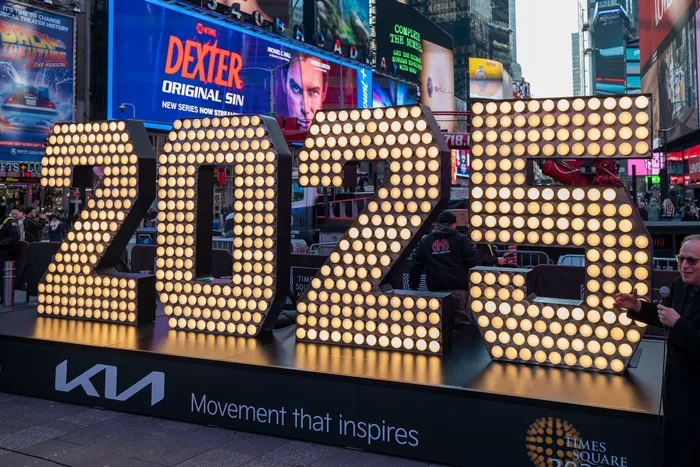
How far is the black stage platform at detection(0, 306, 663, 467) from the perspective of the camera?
519cm

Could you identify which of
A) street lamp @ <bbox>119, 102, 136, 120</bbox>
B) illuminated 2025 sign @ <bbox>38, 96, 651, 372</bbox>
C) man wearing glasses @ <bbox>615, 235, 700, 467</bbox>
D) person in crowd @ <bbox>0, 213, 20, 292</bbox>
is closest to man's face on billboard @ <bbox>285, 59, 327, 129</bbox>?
street lamp @ <bbox>119, 102, 136, 120</bbox>

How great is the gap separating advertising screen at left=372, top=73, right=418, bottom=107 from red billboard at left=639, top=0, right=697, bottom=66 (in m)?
20.9

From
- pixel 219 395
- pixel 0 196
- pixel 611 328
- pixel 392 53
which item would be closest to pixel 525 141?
pixel 611 328

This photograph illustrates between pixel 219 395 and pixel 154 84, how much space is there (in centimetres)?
3383

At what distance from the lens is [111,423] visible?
22.4 ft

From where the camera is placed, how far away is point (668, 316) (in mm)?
4273

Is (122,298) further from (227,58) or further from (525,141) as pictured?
(227,58)

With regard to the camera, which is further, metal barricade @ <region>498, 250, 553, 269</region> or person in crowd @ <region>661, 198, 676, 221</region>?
person in crowd @ <region>661, 198, 676, 221</region>

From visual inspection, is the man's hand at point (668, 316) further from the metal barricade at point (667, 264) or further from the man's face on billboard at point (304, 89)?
the man's face on billboard at point (304, 89)

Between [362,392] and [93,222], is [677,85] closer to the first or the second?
[93,222]

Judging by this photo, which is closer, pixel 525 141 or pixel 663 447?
pixel 663 447

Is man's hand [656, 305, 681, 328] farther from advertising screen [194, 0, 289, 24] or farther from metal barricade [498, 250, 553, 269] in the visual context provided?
advertising screen [194, 0, 289, 24]

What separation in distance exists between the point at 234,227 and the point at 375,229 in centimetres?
183

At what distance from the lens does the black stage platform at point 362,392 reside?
5191 millimetres
